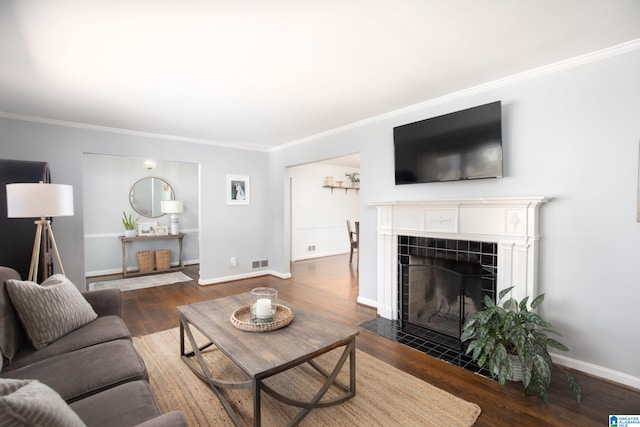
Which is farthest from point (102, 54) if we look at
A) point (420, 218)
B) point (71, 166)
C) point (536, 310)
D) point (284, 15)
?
point (536, 310)

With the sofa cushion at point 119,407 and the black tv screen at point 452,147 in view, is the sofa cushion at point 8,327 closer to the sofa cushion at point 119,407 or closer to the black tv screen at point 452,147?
the sofa cushion at point 119,407

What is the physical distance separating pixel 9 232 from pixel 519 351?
4.56 meters

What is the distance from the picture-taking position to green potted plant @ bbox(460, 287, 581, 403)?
1.99 meters

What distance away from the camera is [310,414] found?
6.22 ft

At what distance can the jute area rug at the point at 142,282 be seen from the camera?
193 inches

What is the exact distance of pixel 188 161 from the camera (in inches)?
191

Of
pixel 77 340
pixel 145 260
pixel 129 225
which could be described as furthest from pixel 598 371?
pixel 129 225

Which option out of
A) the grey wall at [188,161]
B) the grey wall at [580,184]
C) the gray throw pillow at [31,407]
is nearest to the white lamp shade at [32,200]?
the grey wall at [188,161]

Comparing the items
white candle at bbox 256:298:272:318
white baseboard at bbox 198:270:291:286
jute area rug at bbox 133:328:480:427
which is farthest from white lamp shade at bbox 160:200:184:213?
white candle at bbox 256:298:272:318

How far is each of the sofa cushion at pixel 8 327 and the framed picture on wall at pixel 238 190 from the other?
3.44 meters

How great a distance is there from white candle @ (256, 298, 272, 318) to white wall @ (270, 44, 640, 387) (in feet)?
7.27

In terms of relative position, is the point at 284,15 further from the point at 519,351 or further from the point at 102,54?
the point at 519,351

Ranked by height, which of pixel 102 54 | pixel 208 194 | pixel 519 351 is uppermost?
pixel 102 54

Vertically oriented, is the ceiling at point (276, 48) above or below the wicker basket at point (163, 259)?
above
